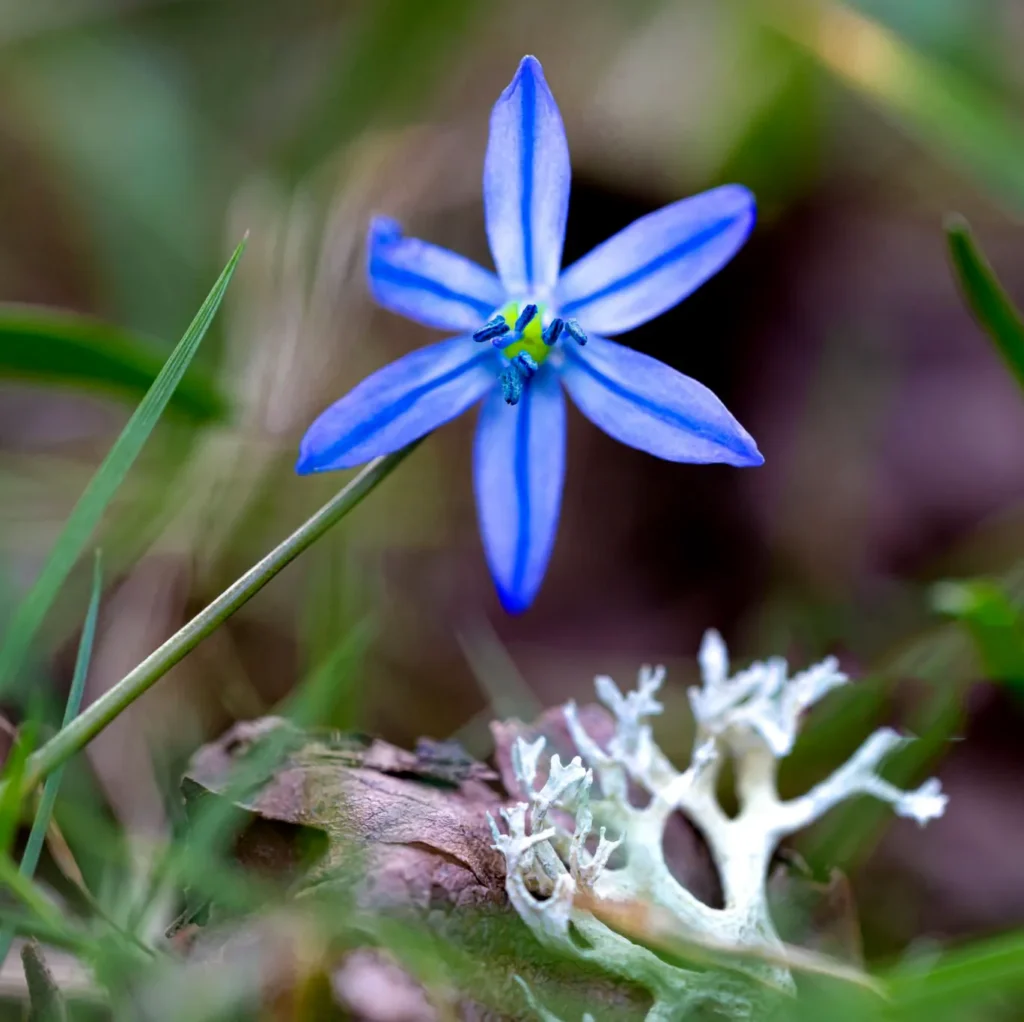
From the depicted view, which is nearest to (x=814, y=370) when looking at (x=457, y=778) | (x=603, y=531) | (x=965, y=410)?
(x=965, y=410)

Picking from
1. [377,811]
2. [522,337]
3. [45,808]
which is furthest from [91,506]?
[522,337]

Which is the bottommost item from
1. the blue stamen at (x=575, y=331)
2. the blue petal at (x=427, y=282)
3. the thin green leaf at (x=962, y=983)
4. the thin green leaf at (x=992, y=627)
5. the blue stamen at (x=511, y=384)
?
the thin green leaf at (x=962, y=983)

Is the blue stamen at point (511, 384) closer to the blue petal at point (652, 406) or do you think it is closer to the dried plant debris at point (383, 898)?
the blue petal at point (652, 406)

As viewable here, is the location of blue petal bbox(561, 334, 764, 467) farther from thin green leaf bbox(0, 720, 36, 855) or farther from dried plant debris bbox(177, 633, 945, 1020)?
thin green leaf bbox(0, 720, 36, 855)

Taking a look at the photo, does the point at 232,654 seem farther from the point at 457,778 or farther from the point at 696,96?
the point at 696,96

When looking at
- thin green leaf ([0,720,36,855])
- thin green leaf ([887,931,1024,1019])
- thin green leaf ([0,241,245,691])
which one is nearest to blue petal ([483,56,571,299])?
thin green leaf ([0,241,245,691])

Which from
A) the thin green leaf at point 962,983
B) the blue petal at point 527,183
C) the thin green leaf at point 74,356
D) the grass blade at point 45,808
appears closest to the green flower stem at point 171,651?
the grass blade at point 45,808

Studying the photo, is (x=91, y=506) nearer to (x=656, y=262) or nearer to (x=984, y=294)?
(x=656, y=262)
